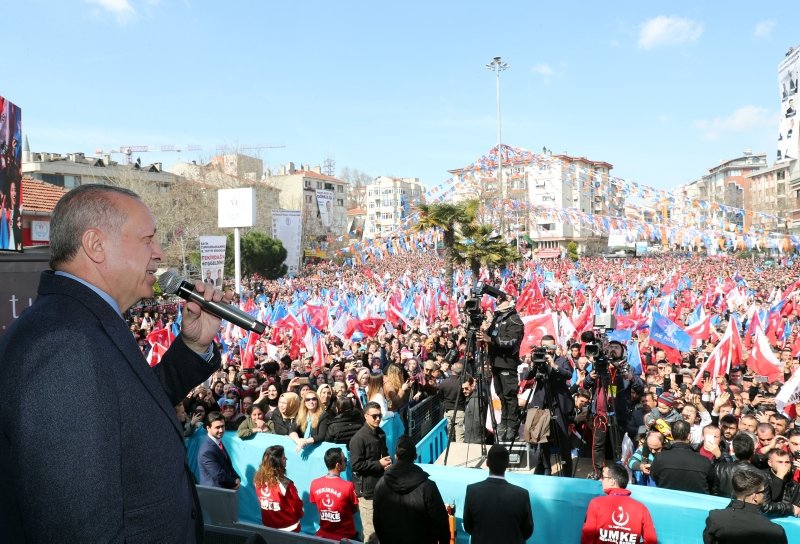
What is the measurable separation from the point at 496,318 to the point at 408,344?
5.99 metres

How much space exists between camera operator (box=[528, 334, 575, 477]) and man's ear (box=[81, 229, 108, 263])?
6.17m

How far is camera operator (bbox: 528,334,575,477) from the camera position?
7.40m

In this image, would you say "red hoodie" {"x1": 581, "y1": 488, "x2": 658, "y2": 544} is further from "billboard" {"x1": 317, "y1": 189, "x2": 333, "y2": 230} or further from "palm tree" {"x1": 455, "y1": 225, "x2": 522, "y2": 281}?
"billboard" {"x1": 317, "y1": 189, "x2": 333, "y2": 230}

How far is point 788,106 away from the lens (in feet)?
195

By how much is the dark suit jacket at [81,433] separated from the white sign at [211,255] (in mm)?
23367

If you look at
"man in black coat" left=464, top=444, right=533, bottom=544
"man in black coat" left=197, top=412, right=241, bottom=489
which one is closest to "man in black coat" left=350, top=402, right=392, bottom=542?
"man in black coat" left=197, top=412, right=241, bottom=489

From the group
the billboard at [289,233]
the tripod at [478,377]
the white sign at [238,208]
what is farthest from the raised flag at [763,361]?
the billboard at [289,233]

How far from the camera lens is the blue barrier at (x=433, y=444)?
798 centimetres

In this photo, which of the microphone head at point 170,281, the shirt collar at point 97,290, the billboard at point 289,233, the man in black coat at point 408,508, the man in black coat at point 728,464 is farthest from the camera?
the billboard at point 289,233

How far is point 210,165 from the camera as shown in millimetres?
72875

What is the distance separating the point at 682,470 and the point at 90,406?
5.60 meters

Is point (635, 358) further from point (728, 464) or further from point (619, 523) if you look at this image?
point (619, 523)

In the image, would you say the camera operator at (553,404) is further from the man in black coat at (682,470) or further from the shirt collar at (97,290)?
the shirt collar at (97,290)

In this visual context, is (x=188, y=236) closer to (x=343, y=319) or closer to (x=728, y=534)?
(x=343, y=319)
